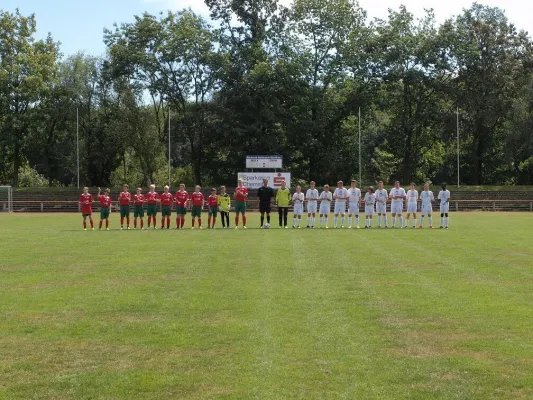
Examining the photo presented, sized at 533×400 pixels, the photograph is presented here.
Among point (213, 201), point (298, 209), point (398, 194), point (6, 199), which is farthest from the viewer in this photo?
point (6, 199)

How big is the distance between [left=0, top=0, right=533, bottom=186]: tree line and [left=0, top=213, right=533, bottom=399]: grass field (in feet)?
141

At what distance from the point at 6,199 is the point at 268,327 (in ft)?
166

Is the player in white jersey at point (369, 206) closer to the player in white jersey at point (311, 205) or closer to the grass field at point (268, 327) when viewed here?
the player in white jersey at point (311, 205)

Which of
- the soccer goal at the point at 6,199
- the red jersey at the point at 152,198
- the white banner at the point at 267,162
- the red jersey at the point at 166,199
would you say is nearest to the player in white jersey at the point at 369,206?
the red jersey at the point at 166,199

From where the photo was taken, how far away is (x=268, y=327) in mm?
7852

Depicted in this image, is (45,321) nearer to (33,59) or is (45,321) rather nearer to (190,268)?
(190,268)

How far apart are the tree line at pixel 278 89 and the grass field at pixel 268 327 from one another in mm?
43044

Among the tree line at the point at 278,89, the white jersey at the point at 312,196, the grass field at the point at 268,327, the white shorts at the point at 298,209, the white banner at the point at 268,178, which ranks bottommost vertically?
the grass field at the point at 268,327

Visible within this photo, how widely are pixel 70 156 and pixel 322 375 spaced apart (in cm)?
5996

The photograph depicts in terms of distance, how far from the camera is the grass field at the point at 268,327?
5812mm

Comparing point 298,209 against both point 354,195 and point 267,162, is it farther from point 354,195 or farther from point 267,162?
point 267,162

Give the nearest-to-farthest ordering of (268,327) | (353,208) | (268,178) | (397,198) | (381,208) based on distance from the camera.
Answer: (268,327) < (397,198) < (353,208) < (381,208) < (268,178)

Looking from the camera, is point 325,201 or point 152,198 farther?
point 152,198

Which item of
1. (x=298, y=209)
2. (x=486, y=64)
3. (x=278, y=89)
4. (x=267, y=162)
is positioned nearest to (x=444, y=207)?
(x=298, y=209)
